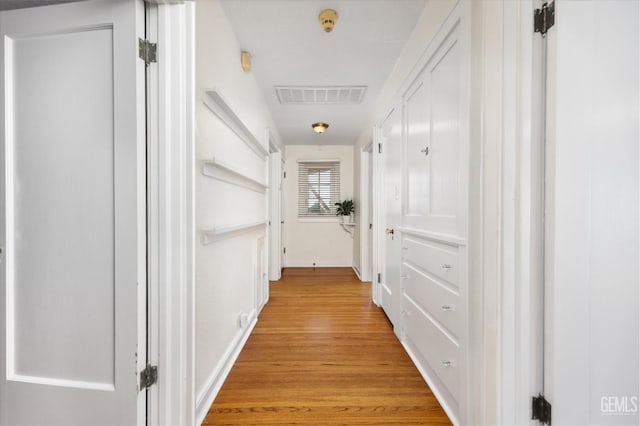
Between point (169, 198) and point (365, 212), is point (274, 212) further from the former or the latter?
point (169, 198)

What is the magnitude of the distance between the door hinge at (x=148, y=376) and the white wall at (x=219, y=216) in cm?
22

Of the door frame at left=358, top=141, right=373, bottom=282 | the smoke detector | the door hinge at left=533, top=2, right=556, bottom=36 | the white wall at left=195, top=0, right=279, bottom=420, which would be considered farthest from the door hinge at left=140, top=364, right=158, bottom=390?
the door frame at left=358, top=141, right=373, bottom=282

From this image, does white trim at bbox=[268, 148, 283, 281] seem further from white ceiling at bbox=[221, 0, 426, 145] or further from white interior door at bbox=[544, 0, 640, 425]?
white interior door at bbox=[544, 0, 640, 425]

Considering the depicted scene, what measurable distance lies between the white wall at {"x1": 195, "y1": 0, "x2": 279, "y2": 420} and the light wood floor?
0.52 ft

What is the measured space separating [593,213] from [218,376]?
1.91m

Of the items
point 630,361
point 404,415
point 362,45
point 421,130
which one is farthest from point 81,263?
point 362,45

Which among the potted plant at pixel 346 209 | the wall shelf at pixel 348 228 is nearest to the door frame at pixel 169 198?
the potted plant at pixel 346 209

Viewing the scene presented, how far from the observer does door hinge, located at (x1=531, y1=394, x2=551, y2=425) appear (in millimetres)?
983

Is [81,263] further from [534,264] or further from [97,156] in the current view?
[534,264]

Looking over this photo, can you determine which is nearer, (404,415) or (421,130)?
(404,415)

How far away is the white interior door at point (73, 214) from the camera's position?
1074mm

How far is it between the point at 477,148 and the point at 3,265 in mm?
1930

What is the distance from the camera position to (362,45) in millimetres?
2152

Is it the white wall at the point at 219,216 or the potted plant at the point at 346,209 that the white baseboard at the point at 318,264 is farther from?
the white wall at the point at 219,216
